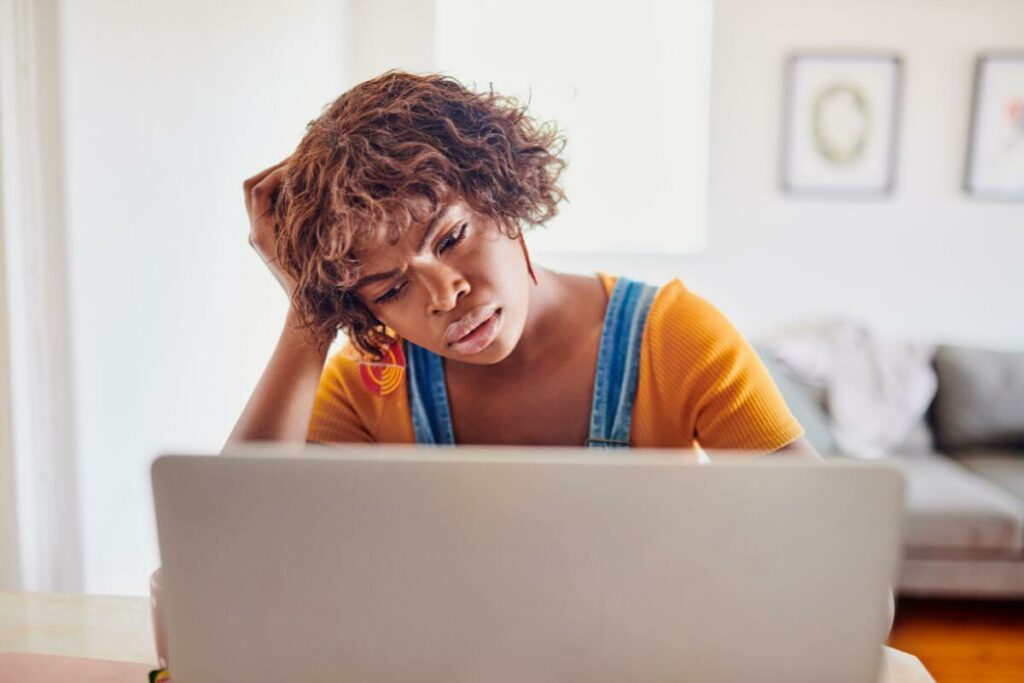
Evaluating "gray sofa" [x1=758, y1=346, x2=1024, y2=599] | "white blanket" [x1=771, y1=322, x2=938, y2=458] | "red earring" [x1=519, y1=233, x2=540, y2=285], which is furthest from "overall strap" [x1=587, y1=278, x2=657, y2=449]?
"white blanket" [x1=771, y1=322, x2=938, y2=458]

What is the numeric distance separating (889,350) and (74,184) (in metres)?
2.54

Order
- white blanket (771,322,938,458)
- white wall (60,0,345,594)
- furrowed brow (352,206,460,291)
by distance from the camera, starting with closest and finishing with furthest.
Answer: furrowed brow (352,206,460,291), white wall (60,0,345,594), white blanket (771,322,938,458)

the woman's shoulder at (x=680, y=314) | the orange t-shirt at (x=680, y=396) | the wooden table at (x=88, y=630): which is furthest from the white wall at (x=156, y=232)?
the woman's shoulder at (x=680, y=314)

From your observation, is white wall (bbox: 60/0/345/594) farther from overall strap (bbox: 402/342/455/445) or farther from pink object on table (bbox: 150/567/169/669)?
pink object on table (bbox: 150/567/169/669)

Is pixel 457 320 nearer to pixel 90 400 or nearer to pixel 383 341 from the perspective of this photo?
pixel 383 341

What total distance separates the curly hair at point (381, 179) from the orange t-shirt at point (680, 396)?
0.32ft

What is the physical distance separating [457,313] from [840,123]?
2.40 m

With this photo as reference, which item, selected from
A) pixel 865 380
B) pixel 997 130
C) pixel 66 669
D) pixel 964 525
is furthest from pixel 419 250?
pixel 997 130

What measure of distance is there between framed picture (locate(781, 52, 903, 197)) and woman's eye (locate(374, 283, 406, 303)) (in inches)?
90.8

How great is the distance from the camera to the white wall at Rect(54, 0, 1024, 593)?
4.98ft

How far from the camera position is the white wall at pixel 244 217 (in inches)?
59.7

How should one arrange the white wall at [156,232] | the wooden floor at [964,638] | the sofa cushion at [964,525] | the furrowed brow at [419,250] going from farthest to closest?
the sofa cushion at [964,525] → the wooden floor at [964,638] → the white wall at [156,232] → the furrowed brow at [419,250]

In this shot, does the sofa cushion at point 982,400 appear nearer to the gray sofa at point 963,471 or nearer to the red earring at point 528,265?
the gray sofa at point 963,471

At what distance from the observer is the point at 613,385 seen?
3.24ft
